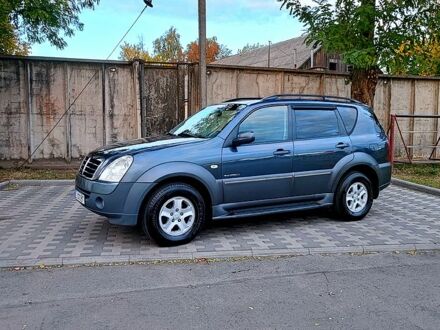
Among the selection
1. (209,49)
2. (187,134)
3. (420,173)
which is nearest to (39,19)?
(187,134)

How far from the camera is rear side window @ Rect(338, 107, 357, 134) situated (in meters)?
7.04

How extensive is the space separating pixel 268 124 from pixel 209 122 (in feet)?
2.82

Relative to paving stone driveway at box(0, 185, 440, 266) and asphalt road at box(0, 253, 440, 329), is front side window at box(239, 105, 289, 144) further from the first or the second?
asphalt road at box(0, 253, 440, 329)

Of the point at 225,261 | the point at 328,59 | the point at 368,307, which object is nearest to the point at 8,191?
the point at 225,261

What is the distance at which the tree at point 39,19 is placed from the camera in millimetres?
8923

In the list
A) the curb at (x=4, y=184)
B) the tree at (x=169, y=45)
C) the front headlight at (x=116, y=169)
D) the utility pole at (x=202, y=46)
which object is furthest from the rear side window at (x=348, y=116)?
the tree at (x=169, y=45)

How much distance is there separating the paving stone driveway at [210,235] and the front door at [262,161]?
0.61 meters

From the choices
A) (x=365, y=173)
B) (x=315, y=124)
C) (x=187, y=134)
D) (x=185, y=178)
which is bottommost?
(x=365, y=173)

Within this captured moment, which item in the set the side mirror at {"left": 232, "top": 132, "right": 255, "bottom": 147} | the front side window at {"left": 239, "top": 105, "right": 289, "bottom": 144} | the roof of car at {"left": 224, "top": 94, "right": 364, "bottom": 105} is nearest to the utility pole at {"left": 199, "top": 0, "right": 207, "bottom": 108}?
the roof of car at {"left": 224, "top": 94, "right": 364, "bottom": 105}

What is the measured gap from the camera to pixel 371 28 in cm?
1056

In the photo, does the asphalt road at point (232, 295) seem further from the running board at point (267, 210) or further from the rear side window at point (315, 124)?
the rear side window at point (315, 124)

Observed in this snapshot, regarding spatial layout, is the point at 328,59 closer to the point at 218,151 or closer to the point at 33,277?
the point at 218,151

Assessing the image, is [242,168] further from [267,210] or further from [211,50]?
[211,50]

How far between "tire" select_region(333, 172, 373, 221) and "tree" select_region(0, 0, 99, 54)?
21.8ft
